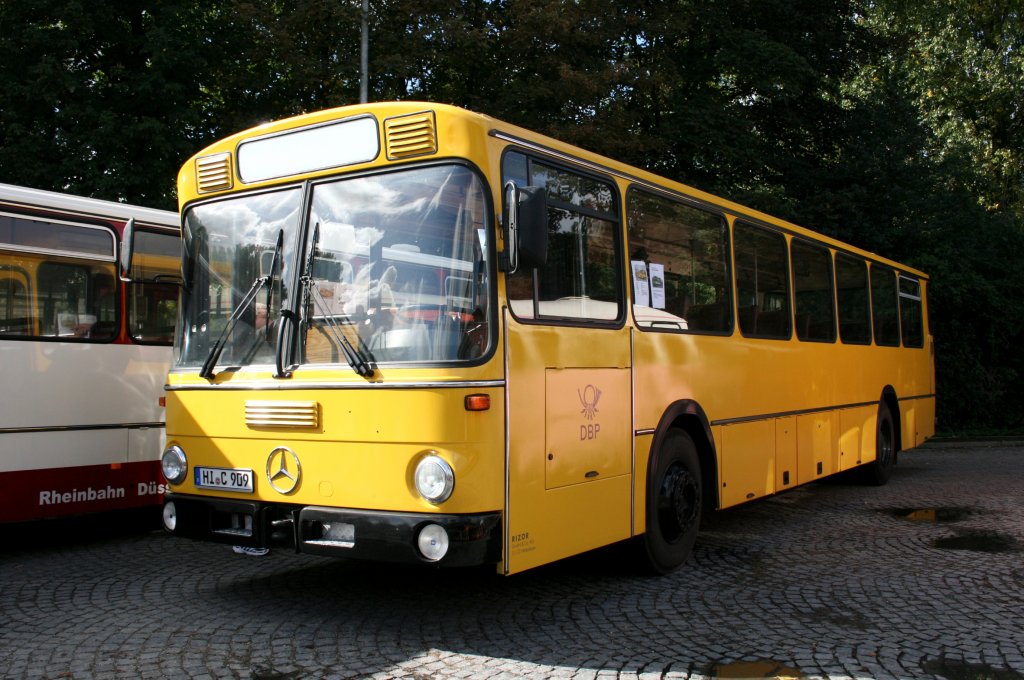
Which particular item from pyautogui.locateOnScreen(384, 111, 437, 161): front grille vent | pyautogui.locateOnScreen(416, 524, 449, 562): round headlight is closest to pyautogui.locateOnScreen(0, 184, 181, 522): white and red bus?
pyautogui.locateOnScreen(384, 111, 437, 161): front grille vent

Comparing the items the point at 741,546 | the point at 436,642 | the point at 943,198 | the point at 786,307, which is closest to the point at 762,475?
the point at 741,546

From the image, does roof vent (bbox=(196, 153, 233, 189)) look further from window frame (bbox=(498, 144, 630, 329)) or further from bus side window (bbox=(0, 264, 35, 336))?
bus side window (bbox=(0, 264, 35, 336))

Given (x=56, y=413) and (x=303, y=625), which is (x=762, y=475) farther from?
(x=56, y=413)

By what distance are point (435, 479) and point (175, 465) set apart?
2.07 metres

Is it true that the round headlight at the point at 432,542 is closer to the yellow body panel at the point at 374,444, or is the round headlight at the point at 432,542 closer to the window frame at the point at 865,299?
the yellow body panel at the point at 374,444

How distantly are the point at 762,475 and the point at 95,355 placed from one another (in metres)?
5.93

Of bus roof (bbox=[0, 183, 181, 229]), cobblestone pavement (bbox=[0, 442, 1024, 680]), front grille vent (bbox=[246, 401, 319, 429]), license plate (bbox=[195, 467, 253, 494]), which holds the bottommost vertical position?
cobblestone pavement (bbox=[0, 442, 1024, 680])

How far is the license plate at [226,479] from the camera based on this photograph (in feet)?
19.2

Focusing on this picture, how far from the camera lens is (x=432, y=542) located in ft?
16.8

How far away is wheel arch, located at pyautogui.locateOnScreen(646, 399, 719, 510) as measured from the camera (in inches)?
289

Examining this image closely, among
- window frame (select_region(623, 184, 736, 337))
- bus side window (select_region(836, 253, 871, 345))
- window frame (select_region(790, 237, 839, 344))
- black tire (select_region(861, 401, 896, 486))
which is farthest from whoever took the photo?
black tire (select_region(861, 401, 896, 486))

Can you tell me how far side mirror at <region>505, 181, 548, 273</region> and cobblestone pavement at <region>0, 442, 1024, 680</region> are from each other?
2133 mm

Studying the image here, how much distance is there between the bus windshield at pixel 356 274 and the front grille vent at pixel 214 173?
6.0 inches

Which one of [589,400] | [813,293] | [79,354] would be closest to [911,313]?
[813,293]
